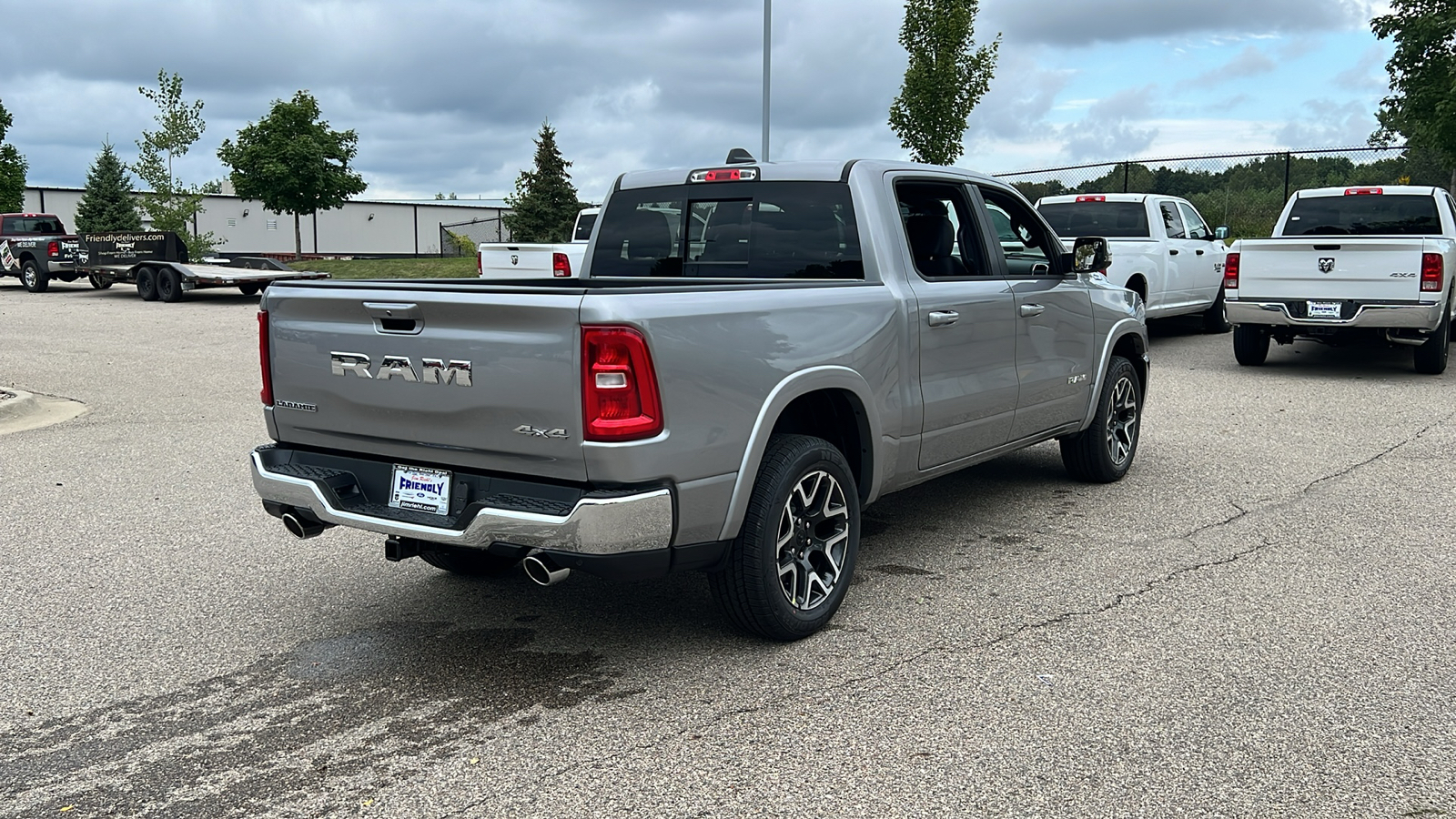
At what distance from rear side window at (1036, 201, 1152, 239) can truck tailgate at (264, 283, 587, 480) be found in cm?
1192

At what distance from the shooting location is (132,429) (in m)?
9.76

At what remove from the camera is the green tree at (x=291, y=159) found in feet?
137

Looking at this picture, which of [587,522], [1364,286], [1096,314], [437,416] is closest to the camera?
[587,522]

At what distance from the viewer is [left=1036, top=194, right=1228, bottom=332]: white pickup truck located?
48.1ft

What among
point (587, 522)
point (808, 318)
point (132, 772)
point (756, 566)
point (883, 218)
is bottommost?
point (132, 772)

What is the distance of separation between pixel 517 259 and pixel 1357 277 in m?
10.5

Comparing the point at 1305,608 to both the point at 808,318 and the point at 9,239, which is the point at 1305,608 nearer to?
the point at 808,318

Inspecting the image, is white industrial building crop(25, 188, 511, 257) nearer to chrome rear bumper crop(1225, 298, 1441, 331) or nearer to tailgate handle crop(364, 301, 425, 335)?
chrome rear bumper crop(1225, 298, 1441, 331)

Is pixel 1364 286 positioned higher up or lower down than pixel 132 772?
higher up

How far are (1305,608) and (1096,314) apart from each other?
94.1 inches

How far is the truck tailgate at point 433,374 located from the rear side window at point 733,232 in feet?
5.04

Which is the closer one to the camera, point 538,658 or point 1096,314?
point 538,658

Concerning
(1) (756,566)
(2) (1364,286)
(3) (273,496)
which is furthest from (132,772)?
(2) (1364,286)

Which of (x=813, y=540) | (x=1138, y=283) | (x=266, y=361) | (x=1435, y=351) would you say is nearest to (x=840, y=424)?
(x=813, y=540)
